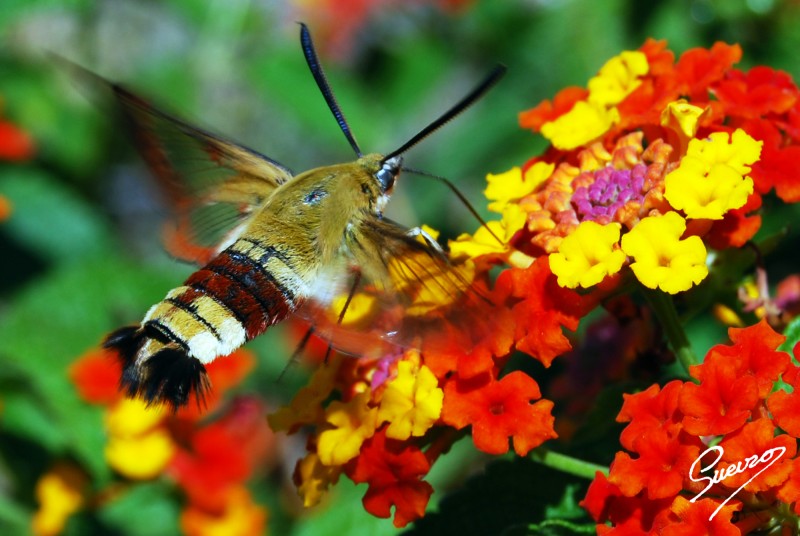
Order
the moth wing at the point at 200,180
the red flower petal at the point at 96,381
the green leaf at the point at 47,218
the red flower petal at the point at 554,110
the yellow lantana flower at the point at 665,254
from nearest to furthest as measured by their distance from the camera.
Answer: the yellow lantana flower at the point at 665,254 < the red flower petal at the point at 554,110 < the moth wing at the point at 200,180 < the red flower petal at the point at 96,381 < the green leaf at the point at 47,218

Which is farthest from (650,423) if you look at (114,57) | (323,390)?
(114,57)

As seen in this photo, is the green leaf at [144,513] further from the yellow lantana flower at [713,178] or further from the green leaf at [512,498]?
the yellow lantana flower at [713,178]

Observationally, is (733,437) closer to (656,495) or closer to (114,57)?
(656,495)

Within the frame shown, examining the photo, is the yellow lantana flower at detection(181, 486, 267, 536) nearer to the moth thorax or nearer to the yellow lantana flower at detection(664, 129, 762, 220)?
the moth thorax

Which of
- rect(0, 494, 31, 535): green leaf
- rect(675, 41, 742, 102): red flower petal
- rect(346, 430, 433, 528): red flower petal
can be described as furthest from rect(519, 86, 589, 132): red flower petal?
rect(0, 494, 31, 535): green leaf

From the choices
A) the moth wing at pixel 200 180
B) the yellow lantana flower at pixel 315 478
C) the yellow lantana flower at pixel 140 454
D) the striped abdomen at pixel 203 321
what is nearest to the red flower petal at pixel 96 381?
the yellow lantana flower at pixel 140 454

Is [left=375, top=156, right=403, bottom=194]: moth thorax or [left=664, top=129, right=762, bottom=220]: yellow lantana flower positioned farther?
[left=375, top=156, right=403, bottom=194]: moth thorax

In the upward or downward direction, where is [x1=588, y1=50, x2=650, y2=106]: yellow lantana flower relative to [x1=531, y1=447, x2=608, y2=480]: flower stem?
upward

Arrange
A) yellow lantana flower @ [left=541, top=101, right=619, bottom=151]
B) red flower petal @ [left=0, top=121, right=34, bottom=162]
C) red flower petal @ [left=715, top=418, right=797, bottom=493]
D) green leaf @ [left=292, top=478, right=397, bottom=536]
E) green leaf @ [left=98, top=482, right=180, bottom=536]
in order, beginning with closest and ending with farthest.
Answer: red flower petal @ [left=715, top=418, right=797, bottom=493] < yellow lantana flower @ [left=541, top=101, right=619, bottom=151] < green leaf @ [left=292, top=478, right=397, bottom=536] < green leaf @ [left=98, top=482, right=180, bottom=536] < red flower petal @ [left=0, top=121, right=34, bottom=162]
